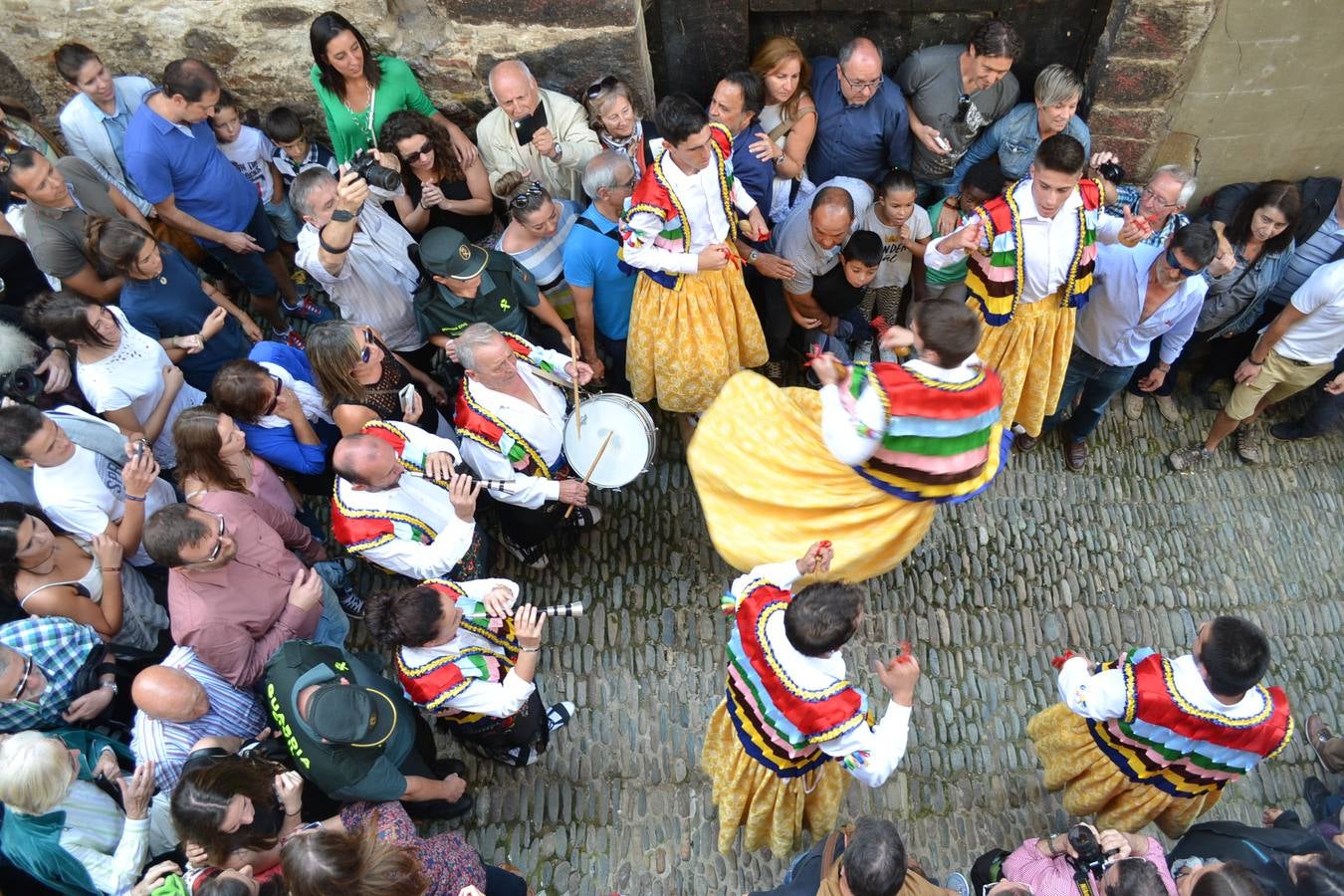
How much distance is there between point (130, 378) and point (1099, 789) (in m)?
4.78

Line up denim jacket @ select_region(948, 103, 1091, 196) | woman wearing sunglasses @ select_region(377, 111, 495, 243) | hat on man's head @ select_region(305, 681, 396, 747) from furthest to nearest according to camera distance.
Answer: denim jacket @ select_region(948, 103, 1091, 196) < woman wearing sunglasses @ select_region(377, 111, 495, 243) < hat on man's head @ select_region(305, 681, 396, 747)

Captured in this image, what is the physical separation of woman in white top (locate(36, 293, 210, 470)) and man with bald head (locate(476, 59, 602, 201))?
194 centimetres

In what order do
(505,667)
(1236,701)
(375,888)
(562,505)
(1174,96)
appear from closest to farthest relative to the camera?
(375,888), (1236,701), (505,667), (562,505), (1174,96)

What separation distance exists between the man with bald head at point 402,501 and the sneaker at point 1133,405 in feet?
13.7

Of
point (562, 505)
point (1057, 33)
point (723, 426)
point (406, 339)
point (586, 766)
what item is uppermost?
point (1057, 33)

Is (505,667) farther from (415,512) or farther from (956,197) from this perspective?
(956,197)

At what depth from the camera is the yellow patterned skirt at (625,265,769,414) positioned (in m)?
4.89

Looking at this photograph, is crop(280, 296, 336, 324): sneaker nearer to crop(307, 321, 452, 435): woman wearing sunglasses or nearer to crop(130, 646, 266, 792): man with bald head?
crop(307, 321, 452, 435): woman wearing sunglasses

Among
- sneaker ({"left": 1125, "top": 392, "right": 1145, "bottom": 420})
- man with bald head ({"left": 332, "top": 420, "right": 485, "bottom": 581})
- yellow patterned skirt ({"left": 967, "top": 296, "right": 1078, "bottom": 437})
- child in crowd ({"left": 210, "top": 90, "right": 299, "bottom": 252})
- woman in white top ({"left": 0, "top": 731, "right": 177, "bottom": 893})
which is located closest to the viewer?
woman in white top ({"left": 0, "top": 731, "right": 177, "bottom": 893})

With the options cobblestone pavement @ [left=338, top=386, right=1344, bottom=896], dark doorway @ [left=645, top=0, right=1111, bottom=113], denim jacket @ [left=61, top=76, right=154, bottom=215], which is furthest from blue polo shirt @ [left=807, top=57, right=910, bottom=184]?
denim jacket @ [left=61, top=76, right=154, bottom=215]

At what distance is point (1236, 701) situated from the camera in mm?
A: 3404

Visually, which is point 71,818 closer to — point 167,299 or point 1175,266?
point 167,299

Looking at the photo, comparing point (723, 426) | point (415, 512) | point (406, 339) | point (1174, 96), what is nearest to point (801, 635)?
point (723, 426)

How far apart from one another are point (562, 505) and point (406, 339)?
1354 millimetres
